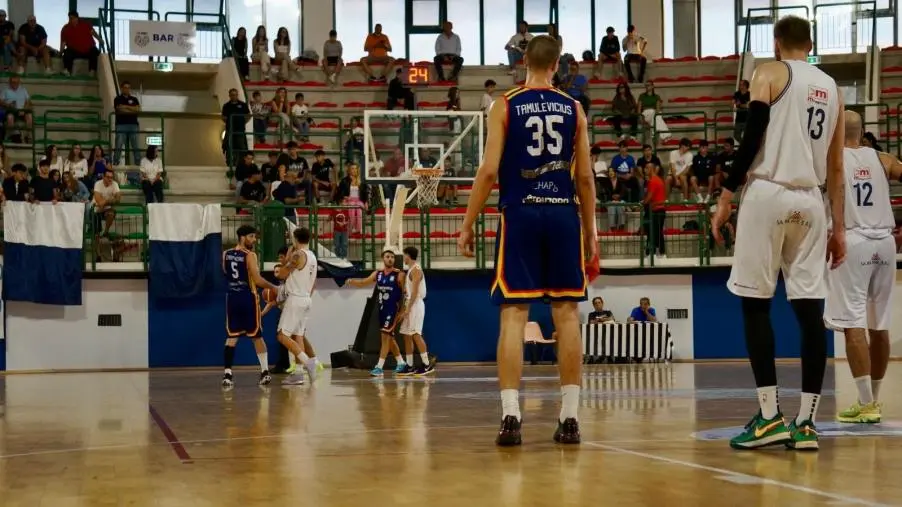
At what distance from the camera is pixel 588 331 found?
23.7 m

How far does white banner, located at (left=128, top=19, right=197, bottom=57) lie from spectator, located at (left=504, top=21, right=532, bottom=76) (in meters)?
7.92

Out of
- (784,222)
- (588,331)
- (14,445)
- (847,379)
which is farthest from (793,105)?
(588,331)

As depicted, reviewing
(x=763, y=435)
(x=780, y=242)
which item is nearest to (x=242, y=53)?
(x=780, y=242)

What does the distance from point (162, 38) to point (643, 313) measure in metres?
13.9

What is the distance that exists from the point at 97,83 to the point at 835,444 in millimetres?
25376

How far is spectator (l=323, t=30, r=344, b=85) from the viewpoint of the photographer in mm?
31328

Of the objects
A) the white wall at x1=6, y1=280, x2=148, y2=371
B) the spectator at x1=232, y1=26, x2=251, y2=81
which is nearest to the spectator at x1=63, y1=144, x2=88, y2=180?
the white wall at x1=6, y1=280, x2=148, y2=371

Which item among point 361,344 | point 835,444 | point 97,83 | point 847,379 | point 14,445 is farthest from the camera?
point 97,83

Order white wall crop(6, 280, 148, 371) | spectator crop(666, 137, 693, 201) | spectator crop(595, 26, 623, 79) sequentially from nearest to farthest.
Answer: white wall crop(6, 280, 148, 371), spectator crop(666, 137, 693, 201), spectator crop(595, 26, 623, 79)

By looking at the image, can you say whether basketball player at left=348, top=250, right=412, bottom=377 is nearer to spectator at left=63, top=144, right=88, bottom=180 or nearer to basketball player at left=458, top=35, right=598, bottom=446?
spectator at left=63, top=144, right=88, bottom=180

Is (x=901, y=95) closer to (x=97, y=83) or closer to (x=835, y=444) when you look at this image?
(x=97, y=83)

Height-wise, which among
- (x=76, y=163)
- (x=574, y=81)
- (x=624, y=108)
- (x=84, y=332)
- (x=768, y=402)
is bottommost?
(x=84, y=332)

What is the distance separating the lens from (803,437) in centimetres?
706

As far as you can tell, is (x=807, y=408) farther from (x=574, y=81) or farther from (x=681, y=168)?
(x=574, y=81)
